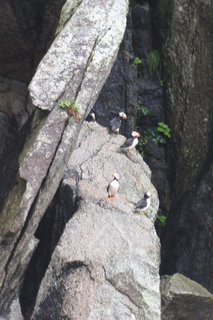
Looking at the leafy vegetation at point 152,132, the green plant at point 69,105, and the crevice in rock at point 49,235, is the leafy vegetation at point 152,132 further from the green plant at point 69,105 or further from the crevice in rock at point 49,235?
the green plant at point 69,105

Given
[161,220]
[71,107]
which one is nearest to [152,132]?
[161,220]

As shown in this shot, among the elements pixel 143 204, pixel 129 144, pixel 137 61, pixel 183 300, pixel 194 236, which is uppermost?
pixel 137 61

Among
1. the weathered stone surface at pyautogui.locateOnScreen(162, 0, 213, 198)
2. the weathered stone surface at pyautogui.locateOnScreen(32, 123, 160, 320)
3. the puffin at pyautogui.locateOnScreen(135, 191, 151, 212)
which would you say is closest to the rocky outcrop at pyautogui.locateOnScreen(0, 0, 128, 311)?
the weathered stone surface at pyautogui.locateOnScreen(32, 123, 160, 320)

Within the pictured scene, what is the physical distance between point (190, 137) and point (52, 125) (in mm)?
6392

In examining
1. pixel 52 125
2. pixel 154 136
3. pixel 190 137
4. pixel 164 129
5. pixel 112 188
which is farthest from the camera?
pixel 154 136

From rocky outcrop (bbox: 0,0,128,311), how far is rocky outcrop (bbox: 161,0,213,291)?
3.94 m

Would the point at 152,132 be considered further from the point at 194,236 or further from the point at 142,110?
the point at 194,236

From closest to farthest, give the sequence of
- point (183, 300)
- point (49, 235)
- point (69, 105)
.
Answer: point (69, 105) → point (49, 235) → point (183, 300)

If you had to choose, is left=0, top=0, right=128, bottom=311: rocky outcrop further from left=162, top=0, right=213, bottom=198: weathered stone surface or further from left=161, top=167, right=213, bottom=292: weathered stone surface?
left=161, top=167, right=213, bottom=292: weathered stone surface

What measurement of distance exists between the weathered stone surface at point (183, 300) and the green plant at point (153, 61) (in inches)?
221

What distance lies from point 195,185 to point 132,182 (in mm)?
3994

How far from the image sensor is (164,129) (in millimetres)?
19188

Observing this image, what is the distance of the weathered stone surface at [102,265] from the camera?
12055mm

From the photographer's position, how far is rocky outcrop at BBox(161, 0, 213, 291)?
60.7 feet
